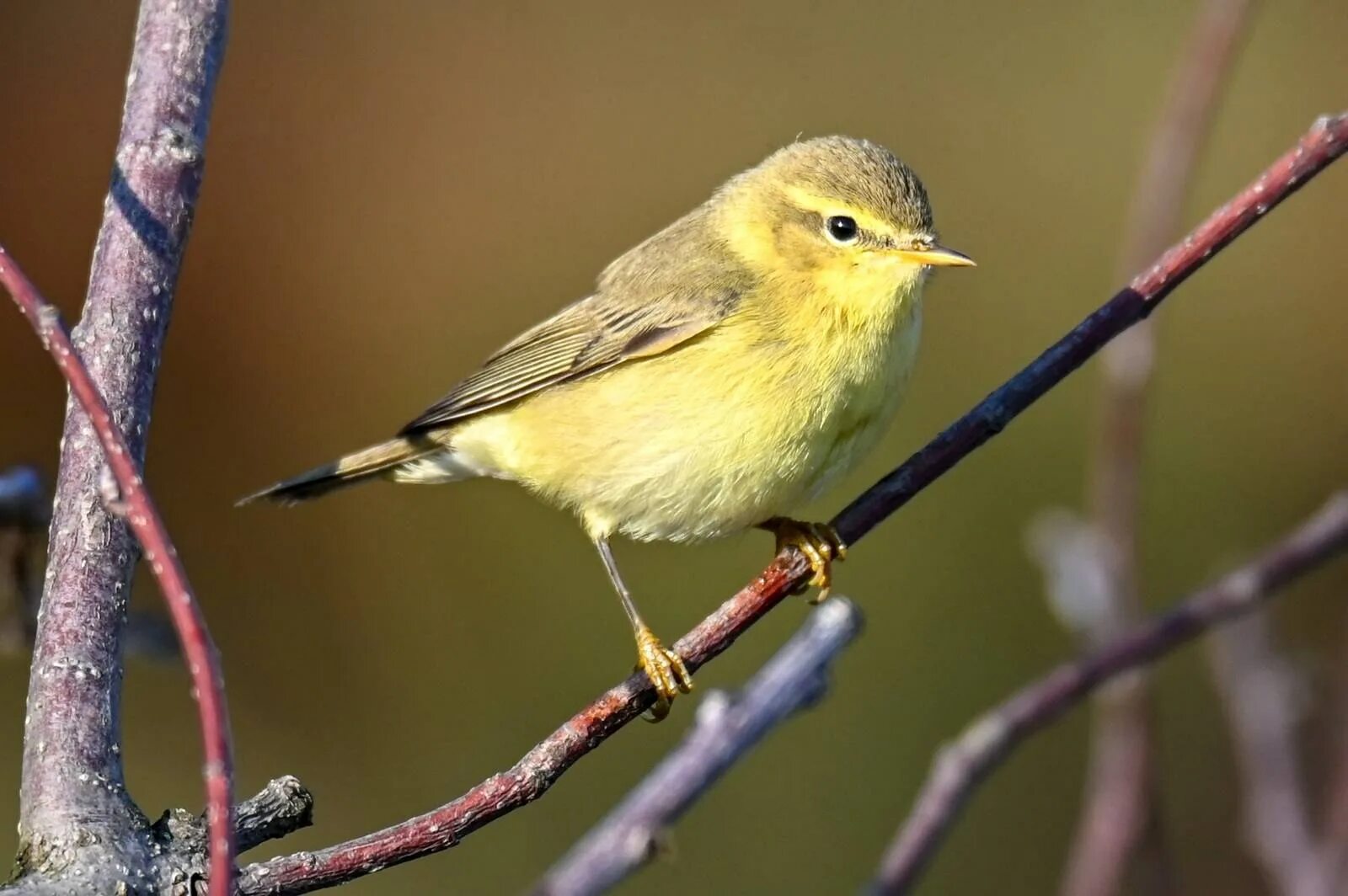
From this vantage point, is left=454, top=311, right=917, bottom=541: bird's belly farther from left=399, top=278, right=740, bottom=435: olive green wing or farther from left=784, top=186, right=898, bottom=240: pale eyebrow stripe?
left=784, top=186, right=898, bottom=240: pale eyebrow stripe

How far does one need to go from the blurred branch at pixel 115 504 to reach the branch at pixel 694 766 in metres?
0.25

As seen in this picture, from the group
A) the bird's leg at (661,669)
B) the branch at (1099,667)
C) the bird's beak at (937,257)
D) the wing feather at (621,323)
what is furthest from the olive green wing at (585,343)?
the branch at (1099,667)

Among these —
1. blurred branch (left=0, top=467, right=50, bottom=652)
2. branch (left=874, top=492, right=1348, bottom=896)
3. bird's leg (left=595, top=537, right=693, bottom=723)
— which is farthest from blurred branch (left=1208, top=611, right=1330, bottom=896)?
blurred branch (left=0, top=467, right=50, bottom=652)

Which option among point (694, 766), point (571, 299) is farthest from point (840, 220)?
point (571, 299)

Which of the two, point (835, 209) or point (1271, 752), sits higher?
point (835, 209)

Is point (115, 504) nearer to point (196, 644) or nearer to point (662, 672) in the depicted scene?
point (196, 644)

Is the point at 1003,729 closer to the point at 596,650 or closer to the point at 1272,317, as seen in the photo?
the point at 596,650

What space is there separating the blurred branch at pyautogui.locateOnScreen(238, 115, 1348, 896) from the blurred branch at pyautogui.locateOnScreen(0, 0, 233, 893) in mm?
187

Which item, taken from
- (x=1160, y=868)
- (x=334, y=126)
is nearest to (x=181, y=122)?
(x=1160, y=868)

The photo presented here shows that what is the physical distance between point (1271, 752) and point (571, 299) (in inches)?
159

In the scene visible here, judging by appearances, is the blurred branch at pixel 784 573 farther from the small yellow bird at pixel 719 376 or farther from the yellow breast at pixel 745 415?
the yellow breast at pixel 745 415

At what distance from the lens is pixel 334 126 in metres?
6.36

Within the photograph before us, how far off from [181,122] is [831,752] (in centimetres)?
378

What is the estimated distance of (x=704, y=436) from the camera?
313 cm
